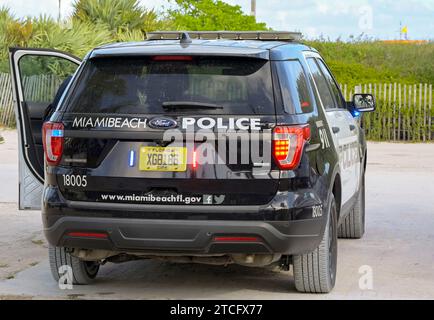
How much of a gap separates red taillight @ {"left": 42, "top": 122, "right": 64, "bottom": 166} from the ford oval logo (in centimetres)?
66

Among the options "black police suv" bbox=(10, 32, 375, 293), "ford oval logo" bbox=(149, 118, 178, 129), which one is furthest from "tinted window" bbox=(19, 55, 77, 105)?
"ford oval logo" bbox=(149, 118, 178, 129)

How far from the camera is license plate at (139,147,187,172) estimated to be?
6473 millimetres

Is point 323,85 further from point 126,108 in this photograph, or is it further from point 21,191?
point 21,191

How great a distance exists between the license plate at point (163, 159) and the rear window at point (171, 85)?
0.28 m

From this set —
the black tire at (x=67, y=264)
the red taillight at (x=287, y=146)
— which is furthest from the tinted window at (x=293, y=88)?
the black tire at (x=67, y=264)

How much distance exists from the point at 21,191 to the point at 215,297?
249 cm

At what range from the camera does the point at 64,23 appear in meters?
29.4

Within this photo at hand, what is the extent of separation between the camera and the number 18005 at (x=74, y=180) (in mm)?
6660

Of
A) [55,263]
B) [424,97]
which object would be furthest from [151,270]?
[424,97]

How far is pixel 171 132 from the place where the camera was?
21.3ft

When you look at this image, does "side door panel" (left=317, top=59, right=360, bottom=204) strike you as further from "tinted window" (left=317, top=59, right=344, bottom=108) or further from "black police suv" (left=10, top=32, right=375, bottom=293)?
"black police suv" (left=10, top=32, right=375, bottom=293)

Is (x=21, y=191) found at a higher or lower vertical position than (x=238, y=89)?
lower

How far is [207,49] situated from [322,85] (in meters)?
1.76

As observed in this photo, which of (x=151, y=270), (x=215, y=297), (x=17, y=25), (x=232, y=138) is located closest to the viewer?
(x=232, y=138)
